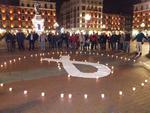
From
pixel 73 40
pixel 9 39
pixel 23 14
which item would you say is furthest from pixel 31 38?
pixel 23 14

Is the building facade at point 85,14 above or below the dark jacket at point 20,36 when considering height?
above

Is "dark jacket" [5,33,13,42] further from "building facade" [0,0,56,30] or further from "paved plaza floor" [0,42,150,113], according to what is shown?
"building facade" [0,0,56,30]

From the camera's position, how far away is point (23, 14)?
10600cm

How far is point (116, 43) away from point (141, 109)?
19703 mm

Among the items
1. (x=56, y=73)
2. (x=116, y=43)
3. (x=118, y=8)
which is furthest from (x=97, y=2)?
(x=56, y=73)

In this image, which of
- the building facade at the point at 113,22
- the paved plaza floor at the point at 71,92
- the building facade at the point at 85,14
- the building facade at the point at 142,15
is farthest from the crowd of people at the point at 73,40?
the building facade at the point at 113,22

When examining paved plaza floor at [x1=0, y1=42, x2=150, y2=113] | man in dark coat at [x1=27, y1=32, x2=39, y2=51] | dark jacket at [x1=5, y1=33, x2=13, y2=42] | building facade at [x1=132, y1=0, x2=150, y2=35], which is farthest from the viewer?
building facade at [x1=132, y1=0, x2=150, y2=35]

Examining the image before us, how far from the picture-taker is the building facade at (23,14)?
101 metres

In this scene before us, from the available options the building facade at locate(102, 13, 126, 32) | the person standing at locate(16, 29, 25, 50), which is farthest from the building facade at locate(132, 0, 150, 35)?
the person standing at locate(16, 29, 25, 50)

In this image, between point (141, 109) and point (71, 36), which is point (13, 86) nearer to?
point (141, 109)

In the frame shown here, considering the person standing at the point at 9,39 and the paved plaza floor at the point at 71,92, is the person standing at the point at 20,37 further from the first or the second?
the paved plaza floor at the point at 71,92

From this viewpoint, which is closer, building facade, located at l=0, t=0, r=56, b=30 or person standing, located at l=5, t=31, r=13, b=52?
person standing, located at l=5, t=31, r=13, b=52

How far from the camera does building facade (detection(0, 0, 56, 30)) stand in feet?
331

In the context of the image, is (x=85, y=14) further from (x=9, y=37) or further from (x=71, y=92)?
(x=71, y=92)
